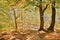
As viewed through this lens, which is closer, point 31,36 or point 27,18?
point 31,36

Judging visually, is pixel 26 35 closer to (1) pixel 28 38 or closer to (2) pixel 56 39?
(1) pixel 28 38

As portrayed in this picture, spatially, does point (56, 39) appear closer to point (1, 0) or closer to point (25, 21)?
point (1, 0)

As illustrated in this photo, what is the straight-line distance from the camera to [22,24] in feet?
53.7

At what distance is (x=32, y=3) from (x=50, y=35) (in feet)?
7.98

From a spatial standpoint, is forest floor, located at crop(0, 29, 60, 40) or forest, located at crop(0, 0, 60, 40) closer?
forest, located at crop(0, 0, 60, 40)

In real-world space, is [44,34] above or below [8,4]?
below

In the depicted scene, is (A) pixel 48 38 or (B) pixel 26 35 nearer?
(A) pixel 48 38

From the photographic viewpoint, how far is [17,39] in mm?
11953

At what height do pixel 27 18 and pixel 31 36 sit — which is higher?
pixel 27 18

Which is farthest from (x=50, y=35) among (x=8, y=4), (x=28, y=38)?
(x=8, y=4)

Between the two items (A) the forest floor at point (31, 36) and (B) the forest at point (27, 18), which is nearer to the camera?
(B) the forest at point (27, 18)

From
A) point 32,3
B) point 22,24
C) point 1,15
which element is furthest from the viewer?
point 22,24

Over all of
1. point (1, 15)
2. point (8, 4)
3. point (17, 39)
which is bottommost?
point (17, 39)

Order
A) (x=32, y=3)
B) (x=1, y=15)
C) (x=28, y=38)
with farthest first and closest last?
1. (x=1, y=15)
2. (x=28, y=38)
3. (x=32, y=3)
